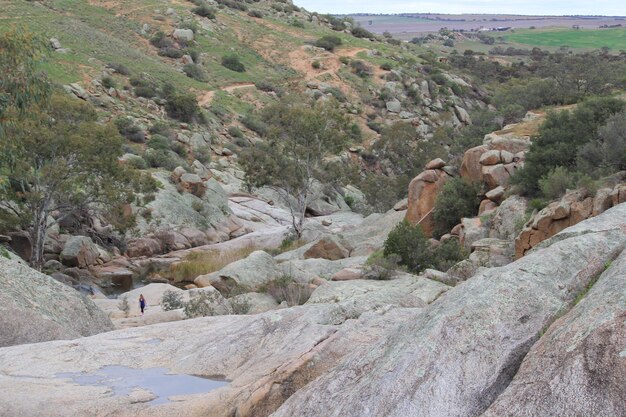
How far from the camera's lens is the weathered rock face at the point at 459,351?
720cm

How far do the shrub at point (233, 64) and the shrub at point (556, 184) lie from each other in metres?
59.0

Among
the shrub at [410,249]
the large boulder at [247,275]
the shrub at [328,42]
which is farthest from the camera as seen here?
the shrub at [328,42]

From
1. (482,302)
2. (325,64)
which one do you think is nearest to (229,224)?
(482,302)

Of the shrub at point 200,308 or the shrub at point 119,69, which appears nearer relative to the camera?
the shrub at point 200,308

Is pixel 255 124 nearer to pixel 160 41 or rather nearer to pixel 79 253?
pixel 160 41

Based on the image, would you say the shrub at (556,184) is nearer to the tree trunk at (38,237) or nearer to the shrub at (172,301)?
the shrub at (172,301)

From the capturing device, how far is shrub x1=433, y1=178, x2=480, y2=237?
2727cm

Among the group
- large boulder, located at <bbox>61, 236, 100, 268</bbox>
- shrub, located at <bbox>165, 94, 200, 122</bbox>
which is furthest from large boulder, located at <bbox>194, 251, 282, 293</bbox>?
shrub, located at <bbox>165, 94, 200, 122</bbox>

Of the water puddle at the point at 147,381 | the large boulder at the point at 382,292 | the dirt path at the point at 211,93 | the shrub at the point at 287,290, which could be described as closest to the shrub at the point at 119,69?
the dirt path at the point at 211,93

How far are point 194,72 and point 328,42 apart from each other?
865 inches

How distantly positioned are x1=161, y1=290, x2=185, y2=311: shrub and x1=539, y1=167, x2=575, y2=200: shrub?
38.3 feet

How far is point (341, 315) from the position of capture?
1133cm

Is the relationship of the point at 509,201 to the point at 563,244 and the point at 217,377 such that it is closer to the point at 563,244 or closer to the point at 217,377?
the point at 563,244

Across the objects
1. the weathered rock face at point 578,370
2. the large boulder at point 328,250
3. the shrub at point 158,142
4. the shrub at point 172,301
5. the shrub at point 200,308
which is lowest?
the shrub at point 158,142
